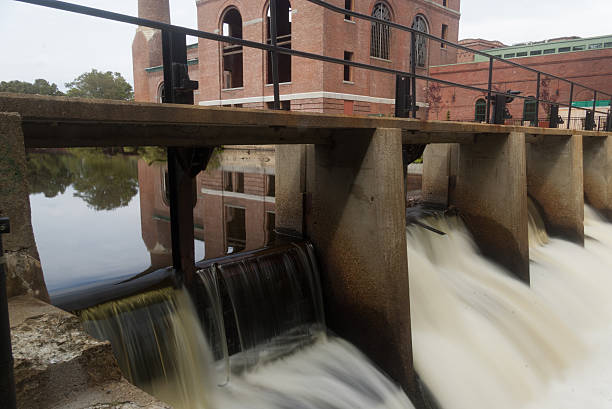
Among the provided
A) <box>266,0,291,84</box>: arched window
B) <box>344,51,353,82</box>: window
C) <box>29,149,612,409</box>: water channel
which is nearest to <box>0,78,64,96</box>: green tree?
<box>266,0,291,84</box>: arched window

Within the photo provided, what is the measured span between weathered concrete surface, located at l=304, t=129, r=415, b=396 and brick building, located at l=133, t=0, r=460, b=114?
708 inches

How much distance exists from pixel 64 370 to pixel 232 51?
1207 inches

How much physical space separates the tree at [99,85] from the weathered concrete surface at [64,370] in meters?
57.8

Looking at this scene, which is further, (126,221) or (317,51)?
(317,51)

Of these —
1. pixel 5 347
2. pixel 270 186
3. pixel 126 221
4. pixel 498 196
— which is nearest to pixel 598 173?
pixel 498 196

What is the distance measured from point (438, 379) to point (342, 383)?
120 cm

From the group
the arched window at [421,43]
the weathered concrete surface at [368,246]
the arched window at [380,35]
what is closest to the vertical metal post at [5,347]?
the weathered concrete surface at [368,246]

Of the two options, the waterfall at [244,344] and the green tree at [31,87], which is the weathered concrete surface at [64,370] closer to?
the waterfall at [244,344]

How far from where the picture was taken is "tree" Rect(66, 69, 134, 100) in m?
55.0

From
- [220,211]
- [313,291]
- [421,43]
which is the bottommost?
[313,291]

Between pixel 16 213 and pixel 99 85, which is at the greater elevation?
pixel 99 85

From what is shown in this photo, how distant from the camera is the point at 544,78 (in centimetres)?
3023

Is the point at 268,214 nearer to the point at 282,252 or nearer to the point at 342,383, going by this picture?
the point at 282,252

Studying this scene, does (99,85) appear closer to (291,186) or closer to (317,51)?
(317,51)
